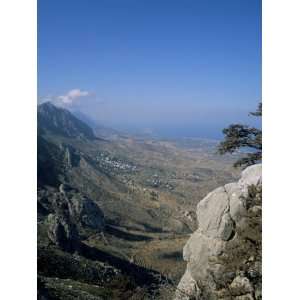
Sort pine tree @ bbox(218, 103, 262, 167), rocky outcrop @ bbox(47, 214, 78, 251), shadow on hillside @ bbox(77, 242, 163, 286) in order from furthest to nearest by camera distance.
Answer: rocky outcrop @ bbox(47, 214, 78, 251), shadow on hillside @ bbox(77, 242, 163, 286), pine tree @ bbox(218, 103, 262, 167)

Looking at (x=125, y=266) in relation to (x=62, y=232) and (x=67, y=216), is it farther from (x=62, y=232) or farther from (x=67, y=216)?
(x=67, y=216)

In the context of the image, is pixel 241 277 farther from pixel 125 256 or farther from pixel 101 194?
pixel 101 194

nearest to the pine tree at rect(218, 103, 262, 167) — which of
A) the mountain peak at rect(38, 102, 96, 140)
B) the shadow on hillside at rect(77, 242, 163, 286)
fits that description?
the shadow on hillside at rect(77, 242, 163, 286)

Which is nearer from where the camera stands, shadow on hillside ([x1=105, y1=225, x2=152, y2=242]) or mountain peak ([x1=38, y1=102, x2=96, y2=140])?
mountain peak ([x1=38, y1=102, x2=96, y2=140])

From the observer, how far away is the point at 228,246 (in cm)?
492

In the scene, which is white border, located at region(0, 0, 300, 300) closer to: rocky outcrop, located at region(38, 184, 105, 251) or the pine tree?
the pine tree

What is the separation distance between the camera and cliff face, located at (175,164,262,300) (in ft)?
14.9
